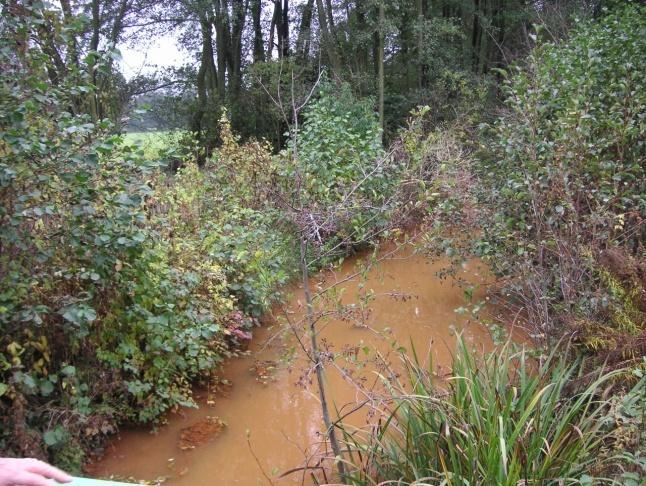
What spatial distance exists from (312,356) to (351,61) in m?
11.6

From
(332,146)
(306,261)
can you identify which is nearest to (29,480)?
(306,261)

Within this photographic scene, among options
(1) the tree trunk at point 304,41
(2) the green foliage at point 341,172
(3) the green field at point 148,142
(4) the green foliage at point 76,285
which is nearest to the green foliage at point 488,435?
(2) the green foliage at point 341,172

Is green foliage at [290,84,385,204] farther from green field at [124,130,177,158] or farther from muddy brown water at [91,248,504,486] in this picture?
muddy brown water at [91,248,504,486]

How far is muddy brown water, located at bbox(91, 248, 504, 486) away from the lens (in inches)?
136

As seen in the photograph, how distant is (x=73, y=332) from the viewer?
352cm

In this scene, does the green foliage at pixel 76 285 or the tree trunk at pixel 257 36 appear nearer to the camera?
the green foliage at pixel 76 285

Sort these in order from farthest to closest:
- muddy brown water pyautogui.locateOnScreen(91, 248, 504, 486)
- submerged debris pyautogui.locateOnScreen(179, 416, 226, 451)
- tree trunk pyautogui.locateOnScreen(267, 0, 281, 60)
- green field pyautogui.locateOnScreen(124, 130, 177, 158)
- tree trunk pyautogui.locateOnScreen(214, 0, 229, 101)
Answer: tree trunk pyautogui.locateOnScreen(267, 0, 281, 60) → tree trunk pyautogui.locateOnScreen(214, 0, 229, 101) → green field pyautogui.locateOnScreen(124, 130, 177, 158) → submerged debris pyautogui.locateOnScreen(179, 416, 226, 451) → muddy brown water pyautogui.locateOnScreen(91, 248, 504, 486)

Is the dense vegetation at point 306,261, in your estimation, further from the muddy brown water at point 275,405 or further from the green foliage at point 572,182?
the muddy brown water at point 275,405

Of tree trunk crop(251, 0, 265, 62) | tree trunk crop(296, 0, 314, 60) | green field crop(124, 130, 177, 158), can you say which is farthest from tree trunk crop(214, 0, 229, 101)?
tree trunk crop(296, 0, 314, 60)

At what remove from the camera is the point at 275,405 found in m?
4.56

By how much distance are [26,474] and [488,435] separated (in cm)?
200

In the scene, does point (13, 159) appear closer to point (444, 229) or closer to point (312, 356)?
point (312, 356)

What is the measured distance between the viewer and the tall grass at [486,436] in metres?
2.47

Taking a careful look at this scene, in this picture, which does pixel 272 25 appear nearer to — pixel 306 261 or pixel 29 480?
pixel 306 261
